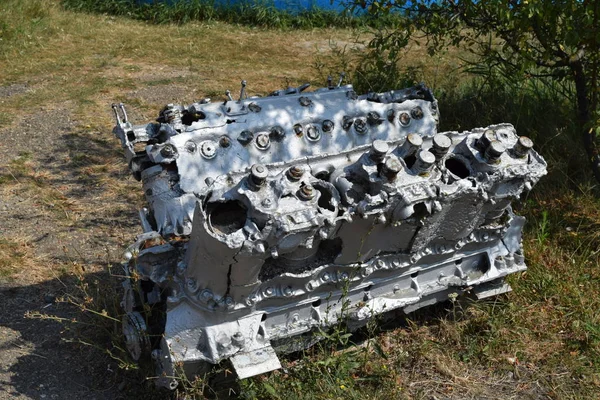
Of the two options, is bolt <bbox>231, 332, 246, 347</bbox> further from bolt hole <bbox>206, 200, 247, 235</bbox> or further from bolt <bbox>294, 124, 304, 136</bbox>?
bolt <bbox>294, 124, 304, 136</bbox>

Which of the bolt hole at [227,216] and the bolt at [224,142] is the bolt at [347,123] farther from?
the bolt hole at [227,216]

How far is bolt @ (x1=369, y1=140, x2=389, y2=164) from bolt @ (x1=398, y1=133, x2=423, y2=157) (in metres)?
0.13

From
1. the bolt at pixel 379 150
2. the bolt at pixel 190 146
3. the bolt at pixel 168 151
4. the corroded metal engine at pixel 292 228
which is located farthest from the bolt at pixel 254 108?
the bolt at pixel 379 150

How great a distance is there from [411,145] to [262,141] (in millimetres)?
1060

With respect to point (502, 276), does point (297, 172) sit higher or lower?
higher

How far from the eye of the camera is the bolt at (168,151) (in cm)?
369

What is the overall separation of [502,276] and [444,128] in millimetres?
2541

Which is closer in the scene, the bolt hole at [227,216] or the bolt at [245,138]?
the bolt hole at [227,216]

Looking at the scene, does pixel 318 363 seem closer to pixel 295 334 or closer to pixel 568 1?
pixel 295 334

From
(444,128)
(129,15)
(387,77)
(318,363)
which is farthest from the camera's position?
(129,15)

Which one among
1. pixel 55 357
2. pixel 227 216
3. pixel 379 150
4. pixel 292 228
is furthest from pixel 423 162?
pixel 55 357

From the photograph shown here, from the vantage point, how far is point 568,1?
13.7ft

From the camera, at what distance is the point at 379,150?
10.5 feet

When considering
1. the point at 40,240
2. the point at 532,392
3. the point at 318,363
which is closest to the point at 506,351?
the point at 532,392
